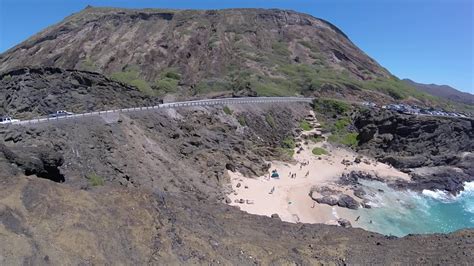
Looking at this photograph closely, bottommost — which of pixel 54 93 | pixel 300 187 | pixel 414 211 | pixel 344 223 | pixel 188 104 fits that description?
pixel 344 223

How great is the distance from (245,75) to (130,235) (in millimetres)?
82703

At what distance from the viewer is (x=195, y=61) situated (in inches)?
4102

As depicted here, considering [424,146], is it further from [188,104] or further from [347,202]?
[188,104]

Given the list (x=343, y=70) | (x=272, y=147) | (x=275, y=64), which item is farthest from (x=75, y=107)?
(x=343, y=70)

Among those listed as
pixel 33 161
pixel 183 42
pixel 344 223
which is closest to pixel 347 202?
pixel 344 223

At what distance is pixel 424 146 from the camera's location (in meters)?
64.9

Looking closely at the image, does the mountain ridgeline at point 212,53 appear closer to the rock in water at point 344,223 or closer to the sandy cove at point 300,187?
the sandy cove at point 300,187

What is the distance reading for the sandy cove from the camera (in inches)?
1545

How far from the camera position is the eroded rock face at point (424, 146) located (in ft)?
184

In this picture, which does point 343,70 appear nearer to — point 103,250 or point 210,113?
point 210,113

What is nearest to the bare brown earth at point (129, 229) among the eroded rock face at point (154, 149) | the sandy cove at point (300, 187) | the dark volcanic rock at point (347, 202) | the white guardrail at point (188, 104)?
the eroded rock face at point (154, 149)

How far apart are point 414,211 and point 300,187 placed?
11862 mm

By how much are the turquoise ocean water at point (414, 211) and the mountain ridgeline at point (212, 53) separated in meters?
41.5

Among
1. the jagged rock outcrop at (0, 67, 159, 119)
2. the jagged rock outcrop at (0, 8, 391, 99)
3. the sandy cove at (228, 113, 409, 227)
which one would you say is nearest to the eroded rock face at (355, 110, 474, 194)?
the sandy cove at (228, 113, 409, 227)
